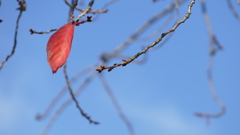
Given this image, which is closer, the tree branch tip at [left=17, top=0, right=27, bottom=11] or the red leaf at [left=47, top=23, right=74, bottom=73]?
the red leaf at [left=47, top=23, right=74, bottom=73]

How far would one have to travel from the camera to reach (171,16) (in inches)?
72.4

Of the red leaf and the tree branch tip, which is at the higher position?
the tree branch tip

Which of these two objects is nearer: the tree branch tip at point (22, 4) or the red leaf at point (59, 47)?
the red leaf at point (59, 47)

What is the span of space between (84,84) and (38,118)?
13.8 inches

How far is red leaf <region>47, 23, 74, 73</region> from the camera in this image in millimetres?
748

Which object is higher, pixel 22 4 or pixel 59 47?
pixel 22 4

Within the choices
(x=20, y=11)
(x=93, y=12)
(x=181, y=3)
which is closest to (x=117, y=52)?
(x=181, y=3)

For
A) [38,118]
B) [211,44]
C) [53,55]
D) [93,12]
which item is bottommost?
[53,55]

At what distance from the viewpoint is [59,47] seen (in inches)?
30.7

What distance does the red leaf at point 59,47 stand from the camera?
0.75 metres

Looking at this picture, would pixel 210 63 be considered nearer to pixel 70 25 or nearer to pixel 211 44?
pixel 211 44

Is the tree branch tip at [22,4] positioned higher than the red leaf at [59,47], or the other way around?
the tree branch tip at [22,4]

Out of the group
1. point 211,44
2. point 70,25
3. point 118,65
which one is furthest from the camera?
point 211,44

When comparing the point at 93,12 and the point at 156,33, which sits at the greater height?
the point at 156,33
